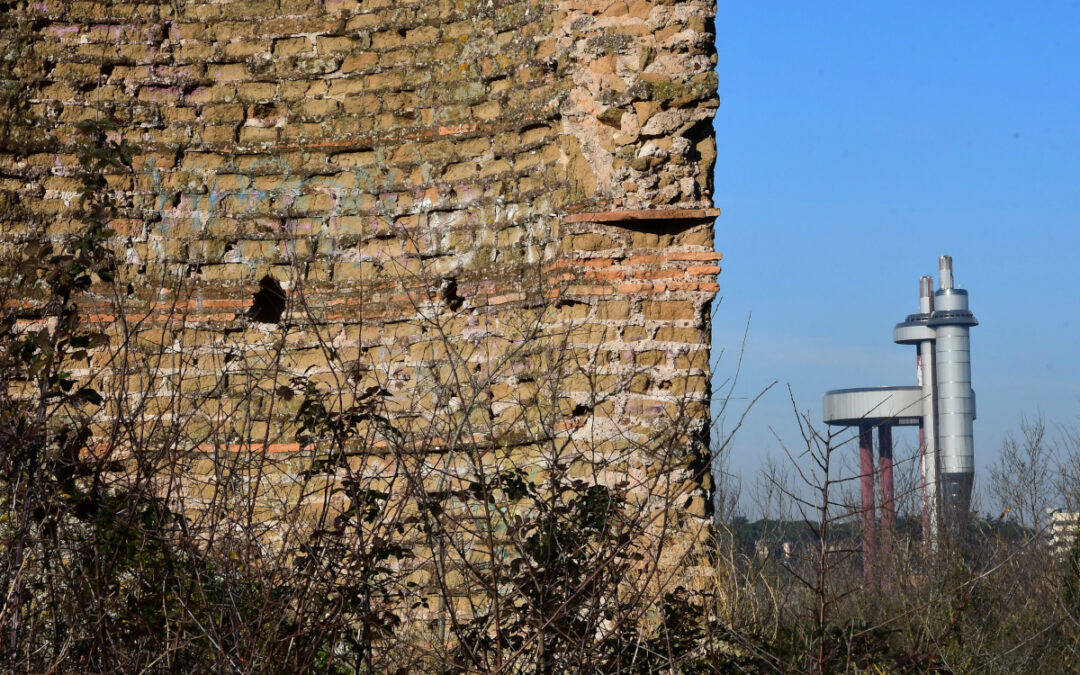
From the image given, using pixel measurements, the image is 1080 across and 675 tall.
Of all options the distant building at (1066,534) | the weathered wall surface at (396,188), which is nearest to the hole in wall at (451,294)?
the weathered wall surface at (396,188)

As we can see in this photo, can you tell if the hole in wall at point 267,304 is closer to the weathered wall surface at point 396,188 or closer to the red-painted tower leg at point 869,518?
the weathered wall surface at point 396,188

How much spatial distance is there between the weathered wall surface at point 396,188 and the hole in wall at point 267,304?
0.04m

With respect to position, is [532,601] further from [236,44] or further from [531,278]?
[236,44]

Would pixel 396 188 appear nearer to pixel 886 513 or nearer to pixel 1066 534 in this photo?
pixel 886 513

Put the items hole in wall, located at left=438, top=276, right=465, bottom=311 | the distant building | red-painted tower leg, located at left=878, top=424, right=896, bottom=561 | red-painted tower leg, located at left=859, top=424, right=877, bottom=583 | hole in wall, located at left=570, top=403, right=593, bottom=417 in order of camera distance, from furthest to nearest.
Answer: the distant building, hole in wall, located at left=438, top=276, right=465, bottom=311, hole in wall, located at left=570, top=403, right=593, bottom=417, red-painted tower leg, located at left=859, top=424, right=877, bottom=583, red-painted tower leg, located at left=878, top=424, right=896, bottom=561

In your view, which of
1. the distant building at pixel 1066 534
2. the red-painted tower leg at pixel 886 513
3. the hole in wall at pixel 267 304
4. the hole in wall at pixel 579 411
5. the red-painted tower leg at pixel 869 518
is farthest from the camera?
the distant building at pixel 1066 534

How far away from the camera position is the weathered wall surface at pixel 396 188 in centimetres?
542

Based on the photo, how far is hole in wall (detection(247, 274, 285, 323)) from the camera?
622cm

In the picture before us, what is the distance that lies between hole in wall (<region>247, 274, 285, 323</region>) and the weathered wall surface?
44mm

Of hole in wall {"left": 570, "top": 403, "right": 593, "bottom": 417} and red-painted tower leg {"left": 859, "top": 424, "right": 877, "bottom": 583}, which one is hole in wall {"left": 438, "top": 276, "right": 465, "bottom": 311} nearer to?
hole in wall {"left": 570, "top": 403, "right": 593, "bottom": 417}

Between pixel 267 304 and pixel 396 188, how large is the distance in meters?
1.00

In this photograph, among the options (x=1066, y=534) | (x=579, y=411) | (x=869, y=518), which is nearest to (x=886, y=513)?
(x=579, y=411)

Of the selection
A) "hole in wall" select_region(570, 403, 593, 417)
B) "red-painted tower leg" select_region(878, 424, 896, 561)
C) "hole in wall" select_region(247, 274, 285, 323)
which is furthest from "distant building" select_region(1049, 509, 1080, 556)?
"hole in wall" select_region(247, 274, 285, 323)

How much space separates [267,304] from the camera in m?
6.30
